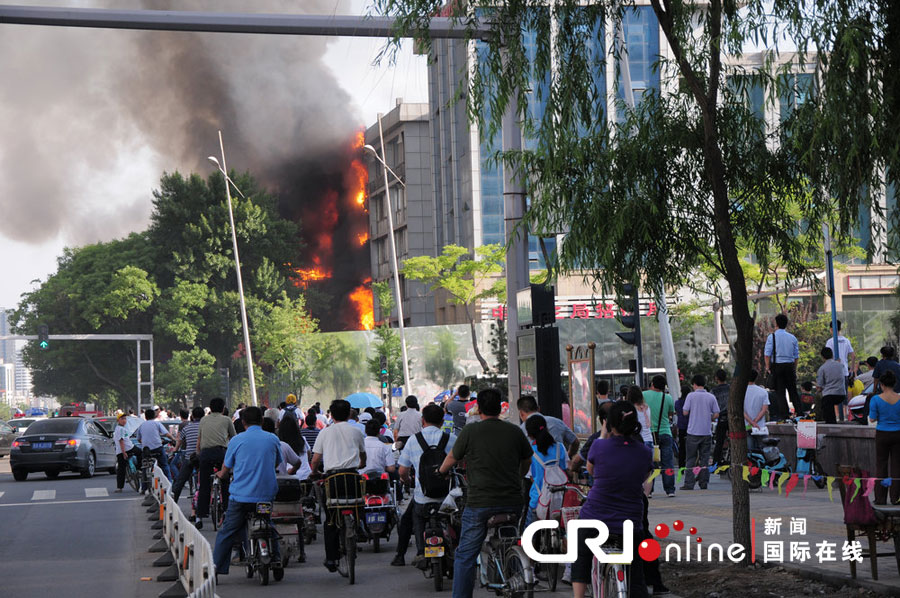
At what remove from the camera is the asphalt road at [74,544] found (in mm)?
13445

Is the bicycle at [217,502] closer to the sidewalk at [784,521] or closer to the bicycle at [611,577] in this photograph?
the sidewalk at [784,521]

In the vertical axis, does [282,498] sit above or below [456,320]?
below

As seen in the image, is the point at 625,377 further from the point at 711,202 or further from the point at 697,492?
the point at 711,202

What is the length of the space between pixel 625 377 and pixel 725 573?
155 feet

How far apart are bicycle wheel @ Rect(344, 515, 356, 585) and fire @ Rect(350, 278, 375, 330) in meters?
93.5

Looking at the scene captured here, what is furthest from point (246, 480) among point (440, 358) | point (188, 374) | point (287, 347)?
point (188, 374)

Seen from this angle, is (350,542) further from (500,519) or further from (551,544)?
(500,519)

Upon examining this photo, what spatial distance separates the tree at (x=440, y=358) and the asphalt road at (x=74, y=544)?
44415 millimetres

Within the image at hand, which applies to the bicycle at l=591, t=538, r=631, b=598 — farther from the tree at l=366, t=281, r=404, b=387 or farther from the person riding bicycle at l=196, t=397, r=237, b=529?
the tree at l=366, t=281, r=404, b=387

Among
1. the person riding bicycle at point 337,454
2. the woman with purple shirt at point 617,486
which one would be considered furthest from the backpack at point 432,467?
the woman with purple shirt at point 617,486

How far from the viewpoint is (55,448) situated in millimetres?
34000

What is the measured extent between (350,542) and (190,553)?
94.4 inches

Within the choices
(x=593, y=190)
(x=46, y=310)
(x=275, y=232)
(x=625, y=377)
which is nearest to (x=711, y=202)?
(x=593, y=190)

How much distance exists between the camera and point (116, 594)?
12719 millimetres
